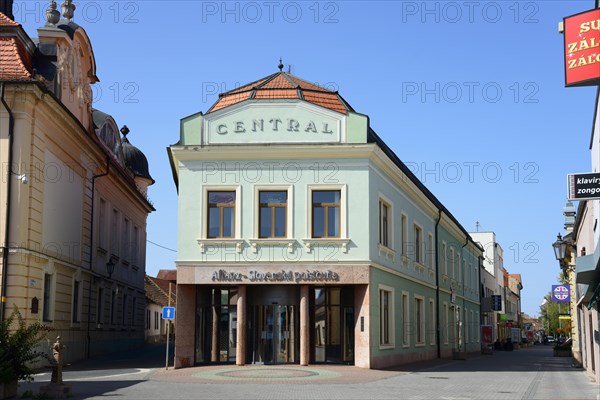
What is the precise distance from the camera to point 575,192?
14.8 m

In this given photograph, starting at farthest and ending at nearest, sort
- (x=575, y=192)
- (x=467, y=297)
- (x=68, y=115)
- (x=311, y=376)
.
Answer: (x=467, y=297), (x=68, y=115), (x=311, y=376), (x=575, y=192)

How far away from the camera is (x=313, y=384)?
2089 centimetres

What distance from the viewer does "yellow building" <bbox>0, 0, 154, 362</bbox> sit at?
85.4 feet

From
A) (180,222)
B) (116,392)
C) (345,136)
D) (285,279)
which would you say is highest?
(345,136)

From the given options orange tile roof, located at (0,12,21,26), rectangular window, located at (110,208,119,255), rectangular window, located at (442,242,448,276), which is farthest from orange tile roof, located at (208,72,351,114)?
rectangular window, located at (442,242,448,276)

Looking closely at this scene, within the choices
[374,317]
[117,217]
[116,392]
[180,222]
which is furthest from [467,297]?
[116,392]

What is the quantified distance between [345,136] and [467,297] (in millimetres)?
29469

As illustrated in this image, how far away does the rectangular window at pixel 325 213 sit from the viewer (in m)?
27.2

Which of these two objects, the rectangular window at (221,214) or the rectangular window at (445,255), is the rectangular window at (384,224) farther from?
the rectangular window at (445,255)

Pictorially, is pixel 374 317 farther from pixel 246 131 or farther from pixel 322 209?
pixel 246 131

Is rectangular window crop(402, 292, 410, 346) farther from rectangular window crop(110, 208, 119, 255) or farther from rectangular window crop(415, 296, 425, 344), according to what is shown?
rectangular window crop(110, 208, 119, 255)

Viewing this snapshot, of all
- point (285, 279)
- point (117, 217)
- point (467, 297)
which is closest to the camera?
point (285, 279)

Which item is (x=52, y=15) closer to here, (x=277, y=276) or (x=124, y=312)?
(x=277, y=276)

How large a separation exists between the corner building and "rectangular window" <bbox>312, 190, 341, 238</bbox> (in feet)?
0.11
